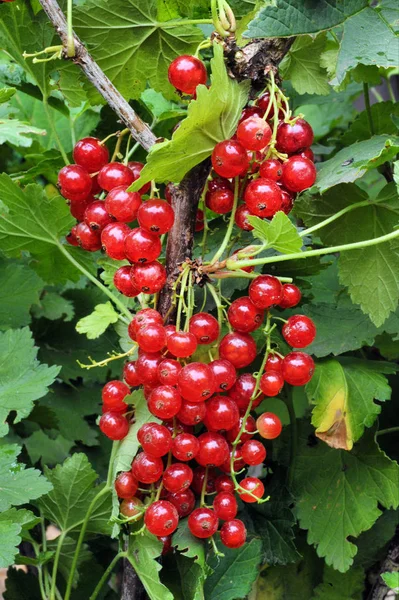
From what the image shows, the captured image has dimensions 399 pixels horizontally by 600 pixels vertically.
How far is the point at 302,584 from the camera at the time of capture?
0.75 m

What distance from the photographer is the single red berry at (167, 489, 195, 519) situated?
0.55 metres

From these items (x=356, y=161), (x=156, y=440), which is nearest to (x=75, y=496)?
(x=156, y=440)

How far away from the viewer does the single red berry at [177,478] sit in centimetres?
52

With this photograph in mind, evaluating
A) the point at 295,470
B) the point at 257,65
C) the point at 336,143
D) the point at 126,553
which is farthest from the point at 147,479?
the point at 336,143

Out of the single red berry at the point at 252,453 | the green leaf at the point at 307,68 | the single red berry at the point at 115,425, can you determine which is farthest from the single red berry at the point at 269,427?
the green leaf at the point at 307,68

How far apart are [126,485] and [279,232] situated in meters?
0.24

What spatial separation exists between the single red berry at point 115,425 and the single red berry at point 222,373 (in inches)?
3.9

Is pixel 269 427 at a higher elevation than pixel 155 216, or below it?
below

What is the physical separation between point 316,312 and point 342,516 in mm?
202

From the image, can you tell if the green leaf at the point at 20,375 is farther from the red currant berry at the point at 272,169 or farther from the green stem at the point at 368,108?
the green stem at the point at 368,108

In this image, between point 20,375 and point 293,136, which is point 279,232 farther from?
point 20,375

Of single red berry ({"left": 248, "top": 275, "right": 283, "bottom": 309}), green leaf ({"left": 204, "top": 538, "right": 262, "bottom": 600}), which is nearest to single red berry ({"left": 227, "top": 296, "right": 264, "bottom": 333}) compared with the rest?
single red berry ({"left": 248, "top": 275, "right": 283, "bottom": 309})

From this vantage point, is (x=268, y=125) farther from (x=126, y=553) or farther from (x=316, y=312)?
(x=126, y=553)

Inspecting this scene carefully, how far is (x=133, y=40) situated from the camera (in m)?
0.59
